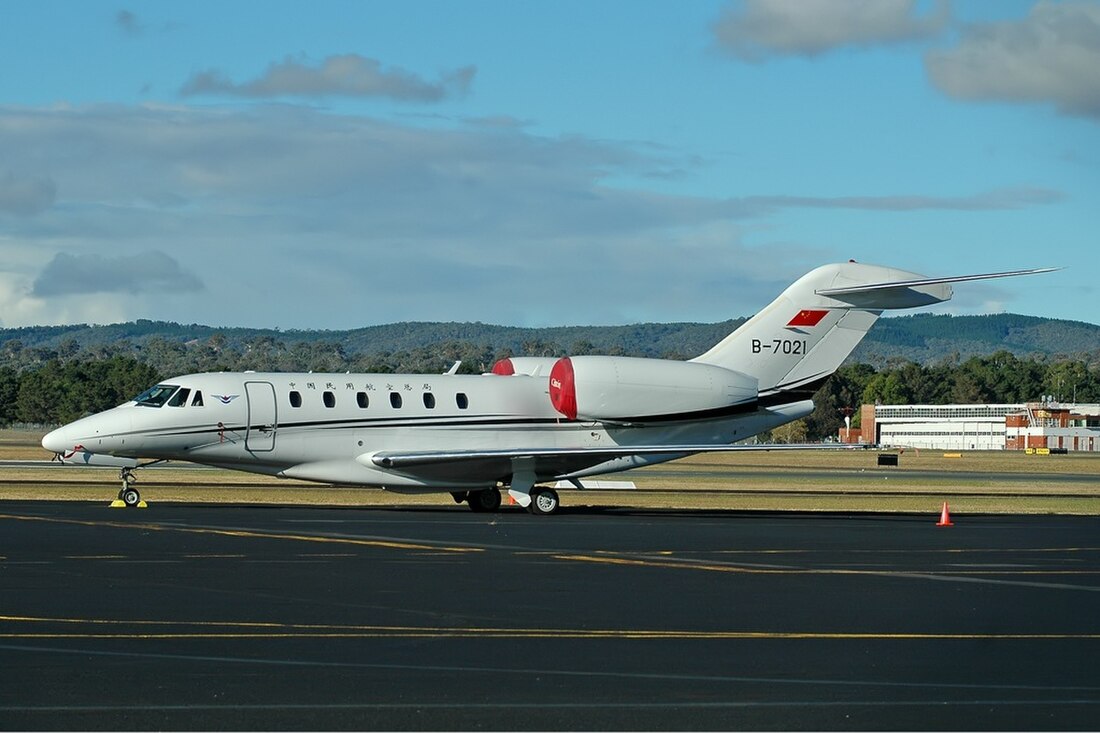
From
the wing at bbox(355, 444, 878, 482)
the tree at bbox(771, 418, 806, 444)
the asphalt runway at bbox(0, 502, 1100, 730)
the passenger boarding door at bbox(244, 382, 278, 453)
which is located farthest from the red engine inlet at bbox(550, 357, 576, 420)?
the tree at bbox(771, 418, 806, 444)

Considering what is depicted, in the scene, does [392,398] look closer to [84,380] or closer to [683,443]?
[683,443]

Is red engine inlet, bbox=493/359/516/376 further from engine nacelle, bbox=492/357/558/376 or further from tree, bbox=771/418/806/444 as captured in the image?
tree, bbox=771/418/806/444

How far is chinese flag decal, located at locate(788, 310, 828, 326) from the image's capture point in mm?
37531

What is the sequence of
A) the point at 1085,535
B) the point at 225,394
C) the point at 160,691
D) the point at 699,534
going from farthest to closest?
the point at 225,394 < the point at 1085,535 < the point at 699,534 < the point at 160,691

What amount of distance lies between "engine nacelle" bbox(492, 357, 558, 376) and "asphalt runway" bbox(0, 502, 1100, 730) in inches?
476

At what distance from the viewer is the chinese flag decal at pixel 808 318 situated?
3753cm

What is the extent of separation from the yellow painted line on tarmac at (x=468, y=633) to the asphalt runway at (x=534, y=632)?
6cm

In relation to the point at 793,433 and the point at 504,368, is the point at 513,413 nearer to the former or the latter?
the point at 504,368

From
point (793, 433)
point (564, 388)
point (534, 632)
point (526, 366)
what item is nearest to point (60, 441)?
point (564, 388)

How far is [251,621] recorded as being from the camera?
48.0 feet

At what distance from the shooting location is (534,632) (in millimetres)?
14328

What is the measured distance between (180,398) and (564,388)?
29.8ft

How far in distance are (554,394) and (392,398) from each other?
401 centimetres

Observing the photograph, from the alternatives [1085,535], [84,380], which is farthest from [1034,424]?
[1085,535]
